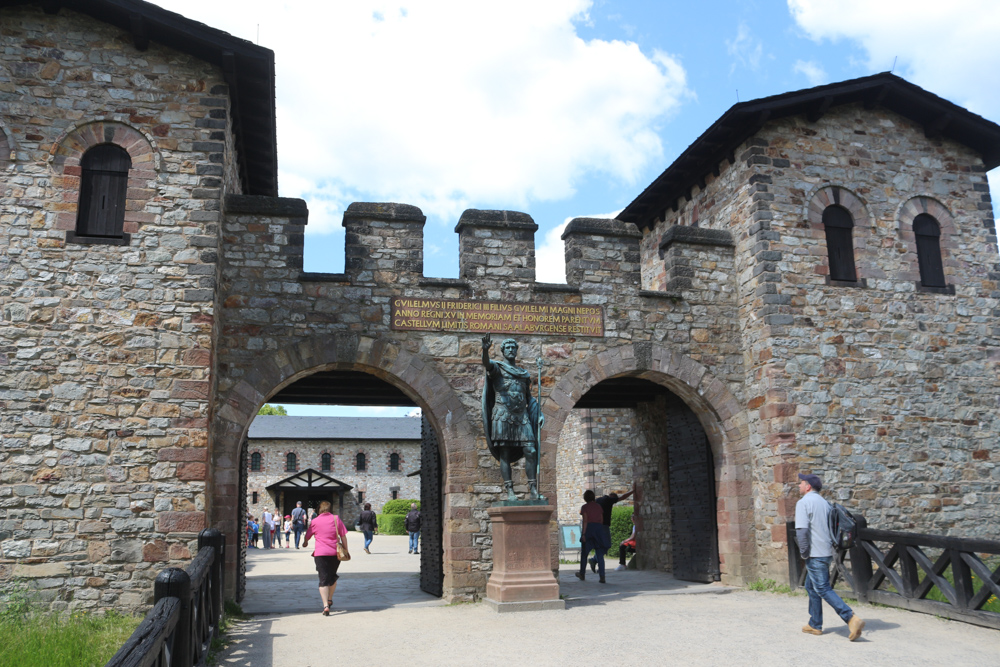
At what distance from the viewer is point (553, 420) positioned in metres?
10.0

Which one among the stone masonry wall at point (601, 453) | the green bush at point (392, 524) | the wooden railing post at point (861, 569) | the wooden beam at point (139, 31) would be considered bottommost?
the green bush at point (392, 524)

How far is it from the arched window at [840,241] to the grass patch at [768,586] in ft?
13.6

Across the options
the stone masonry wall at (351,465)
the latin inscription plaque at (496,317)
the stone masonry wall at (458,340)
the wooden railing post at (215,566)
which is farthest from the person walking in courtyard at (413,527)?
the stone masonry wall at (351,465)

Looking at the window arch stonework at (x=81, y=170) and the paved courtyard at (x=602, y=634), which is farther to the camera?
the window arch stonework at (x=81, y=170)

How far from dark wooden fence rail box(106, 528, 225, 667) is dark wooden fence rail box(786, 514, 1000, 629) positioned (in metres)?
5.82

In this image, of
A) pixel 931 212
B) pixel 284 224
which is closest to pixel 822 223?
pixel 931 212

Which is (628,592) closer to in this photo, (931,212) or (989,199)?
(931,212)

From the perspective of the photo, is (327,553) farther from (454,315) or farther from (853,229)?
(853,229)

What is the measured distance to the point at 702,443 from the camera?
1134 centimetres

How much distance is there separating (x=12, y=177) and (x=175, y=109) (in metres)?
1.81

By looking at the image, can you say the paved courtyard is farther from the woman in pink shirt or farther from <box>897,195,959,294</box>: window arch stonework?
<box>897,195,959,294</box>: window arch stonework

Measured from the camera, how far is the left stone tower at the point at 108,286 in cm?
783

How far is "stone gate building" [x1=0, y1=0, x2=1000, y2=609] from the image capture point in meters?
8.08

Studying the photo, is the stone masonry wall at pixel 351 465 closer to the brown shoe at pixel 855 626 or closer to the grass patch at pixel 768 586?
the grass patch at pixel 768 586
